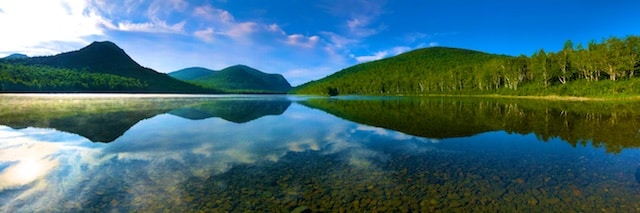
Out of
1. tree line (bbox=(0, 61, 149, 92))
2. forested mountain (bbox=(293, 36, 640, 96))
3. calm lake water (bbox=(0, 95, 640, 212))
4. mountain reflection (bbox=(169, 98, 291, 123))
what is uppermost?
tree line (bbox=(0, 61, 149, 92))

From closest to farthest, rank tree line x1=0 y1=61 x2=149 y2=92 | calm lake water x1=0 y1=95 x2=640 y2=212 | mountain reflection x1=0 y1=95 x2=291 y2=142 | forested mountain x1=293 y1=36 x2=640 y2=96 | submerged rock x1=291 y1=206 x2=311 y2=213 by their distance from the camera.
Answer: submerged rock x1=291 y1=206 x2=311 y2=213, calm lake water x1=0 y1=95 x2=640 y2=212, mountain reflection x1=0 y1=95 x2=291 y2=142, forested mountain x1=293 y1=36 x2=640 y2=96, tree line x1=0 y1=61 x2=149 y2=92

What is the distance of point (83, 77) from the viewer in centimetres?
18712

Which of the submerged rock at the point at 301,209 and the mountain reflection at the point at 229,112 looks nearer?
the submerged rock at the point at 301,209

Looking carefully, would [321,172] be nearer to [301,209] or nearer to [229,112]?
[301,209]

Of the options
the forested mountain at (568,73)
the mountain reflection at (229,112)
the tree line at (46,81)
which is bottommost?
the mountain reflection at (229,112)

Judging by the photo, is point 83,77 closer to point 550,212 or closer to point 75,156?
point 75,156

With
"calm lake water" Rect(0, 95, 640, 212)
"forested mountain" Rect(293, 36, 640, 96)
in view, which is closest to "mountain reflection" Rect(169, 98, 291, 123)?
"calm lake water" Rect(0, 95, 640, 212)

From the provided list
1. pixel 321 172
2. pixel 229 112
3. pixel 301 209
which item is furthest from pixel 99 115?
pixel 301 209

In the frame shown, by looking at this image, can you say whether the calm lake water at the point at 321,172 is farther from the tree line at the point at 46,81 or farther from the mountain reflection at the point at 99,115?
the tree line at the point at 46,81

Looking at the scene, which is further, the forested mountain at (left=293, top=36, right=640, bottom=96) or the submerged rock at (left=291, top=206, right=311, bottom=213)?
the forested mountain at (left=293, top=36, right=640, bottom=96)

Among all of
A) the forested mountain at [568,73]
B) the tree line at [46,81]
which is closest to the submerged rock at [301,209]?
the forested mountain at [568,73]

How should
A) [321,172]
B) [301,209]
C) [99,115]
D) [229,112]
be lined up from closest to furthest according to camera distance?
[301,209], [321,172], [99,115], [229,112]

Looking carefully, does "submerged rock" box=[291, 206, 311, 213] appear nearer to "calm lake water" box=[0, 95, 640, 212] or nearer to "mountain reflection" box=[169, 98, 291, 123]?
"calm lake water" box=[0, 95, 640, 212]

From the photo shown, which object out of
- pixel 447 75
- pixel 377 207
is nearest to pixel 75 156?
pixel 377 207
